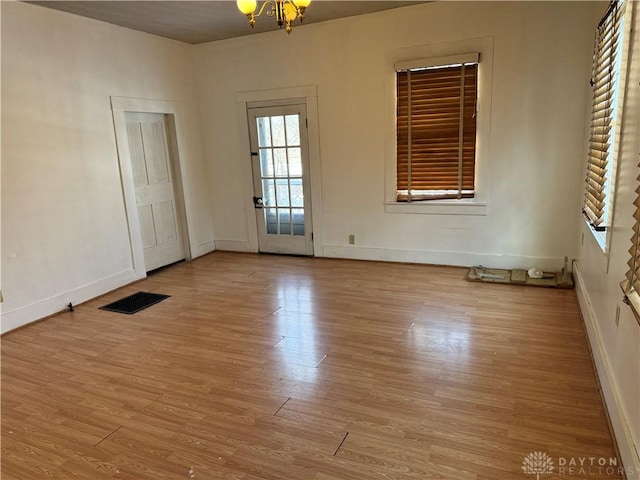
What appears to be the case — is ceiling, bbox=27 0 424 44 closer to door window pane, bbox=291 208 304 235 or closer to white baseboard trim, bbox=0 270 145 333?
door window pane, bbox=291 208 304 235

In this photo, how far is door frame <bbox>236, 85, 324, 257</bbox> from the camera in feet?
17.5

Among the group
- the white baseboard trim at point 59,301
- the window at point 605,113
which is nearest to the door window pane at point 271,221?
the white baseboard trim at point 59,301

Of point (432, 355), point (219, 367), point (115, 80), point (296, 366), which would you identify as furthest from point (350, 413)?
point (115, 80)

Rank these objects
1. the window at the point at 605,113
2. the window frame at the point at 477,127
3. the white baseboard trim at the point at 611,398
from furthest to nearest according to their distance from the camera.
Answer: the window frame at the point at 477,127
the window at the point at 605,113
the white baseboard trim at the point at 611,398

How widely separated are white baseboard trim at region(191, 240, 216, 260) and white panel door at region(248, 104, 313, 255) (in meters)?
0.79

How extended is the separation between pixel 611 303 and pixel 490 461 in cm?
119

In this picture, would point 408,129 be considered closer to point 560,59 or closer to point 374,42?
point 374,42

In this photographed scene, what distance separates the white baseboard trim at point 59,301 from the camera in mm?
3820

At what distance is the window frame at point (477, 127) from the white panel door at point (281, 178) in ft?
3.64

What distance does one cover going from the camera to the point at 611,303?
2.47 m

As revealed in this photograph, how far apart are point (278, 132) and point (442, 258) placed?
2.62 meters

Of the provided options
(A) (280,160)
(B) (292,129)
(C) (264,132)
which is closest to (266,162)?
(A) (280,160)

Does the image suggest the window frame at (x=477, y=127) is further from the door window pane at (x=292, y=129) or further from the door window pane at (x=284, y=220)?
the door window pane at (x=284, y=220)
